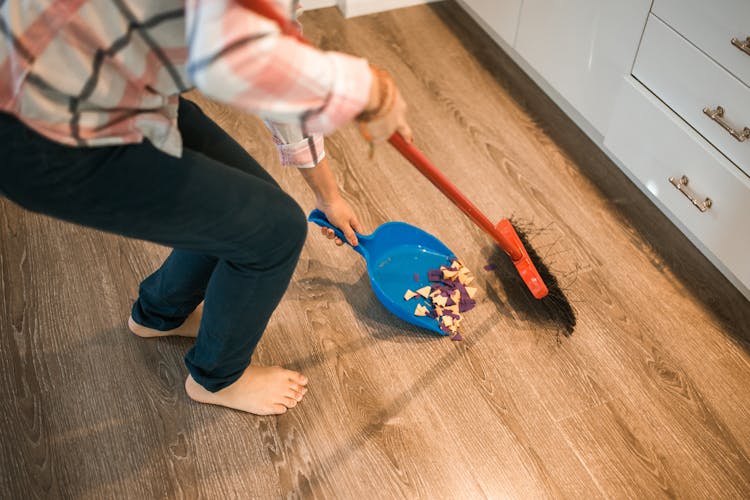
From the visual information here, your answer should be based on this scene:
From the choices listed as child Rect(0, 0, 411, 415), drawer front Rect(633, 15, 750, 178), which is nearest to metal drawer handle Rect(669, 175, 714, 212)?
drawer front Rect(633, 15, 750, 178)

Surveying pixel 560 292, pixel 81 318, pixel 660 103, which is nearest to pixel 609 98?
pixel 660 103

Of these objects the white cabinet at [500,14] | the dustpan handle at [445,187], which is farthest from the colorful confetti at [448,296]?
the white cabinet at [500,14]

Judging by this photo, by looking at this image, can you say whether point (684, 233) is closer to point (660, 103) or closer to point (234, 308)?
point (660, 103)

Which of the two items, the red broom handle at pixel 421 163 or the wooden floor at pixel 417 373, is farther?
the wooden floor at pixel 417 373

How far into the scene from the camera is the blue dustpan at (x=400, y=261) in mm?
1324

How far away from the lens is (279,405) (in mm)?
1215

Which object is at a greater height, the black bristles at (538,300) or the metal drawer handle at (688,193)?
the metal drawer handle at (688,193)

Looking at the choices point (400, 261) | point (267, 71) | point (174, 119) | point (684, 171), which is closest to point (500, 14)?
point (684, 171)

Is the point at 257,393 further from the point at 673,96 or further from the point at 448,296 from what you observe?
the point at 673,96

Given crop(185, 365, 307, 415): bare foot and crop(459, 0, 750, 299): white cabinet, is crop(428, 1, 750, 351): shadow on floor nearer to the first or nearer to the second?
crop(459, 0, 750, 299): white cabinet

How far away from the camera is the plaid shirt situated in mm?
569

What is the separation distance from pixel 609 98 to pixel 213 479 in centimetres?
122

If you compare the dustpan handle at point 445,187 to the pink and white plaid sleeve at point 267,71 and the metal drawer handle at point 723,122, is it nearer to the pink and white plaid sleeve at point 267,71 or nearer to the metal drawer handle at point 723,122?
the pink and white plaid sleeve at point 267,71

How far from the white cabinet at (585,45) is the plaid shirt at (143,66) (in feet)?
3.45
